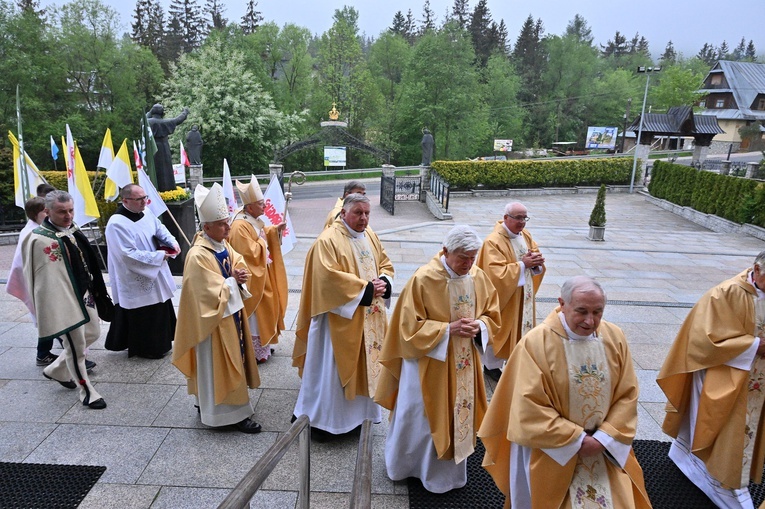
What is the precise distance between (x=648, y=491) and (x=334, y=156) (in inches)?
1017

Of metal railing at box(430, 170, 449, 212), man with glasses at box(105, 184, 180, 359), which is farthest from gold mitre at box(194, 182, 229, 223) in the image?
metal railing at box(430, 170, 449, 212)

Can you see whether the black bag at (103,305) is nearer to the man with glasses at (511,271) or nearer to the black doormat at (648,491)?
the black doormat at (648,491)

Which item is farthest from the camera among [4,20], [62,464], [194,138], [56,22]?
[56,22]

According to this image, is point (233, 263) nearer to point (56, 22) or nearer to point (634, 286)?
point (634, 286)

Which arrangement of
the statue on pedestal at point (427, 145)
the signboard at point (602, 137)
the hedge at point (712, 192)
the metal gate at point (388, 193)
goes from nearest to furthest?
the hedge at point (712, 192)
the metal gate at point (388, 193)
the statue on pedestal at point (427, 145)
the signboard at point (602, 137)

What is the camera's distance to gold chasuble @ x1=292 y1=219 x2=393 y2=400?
13.1ft

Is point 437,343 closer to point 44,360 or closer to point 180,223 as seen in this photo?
point 44,360

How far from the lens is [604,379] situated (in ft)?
8.68

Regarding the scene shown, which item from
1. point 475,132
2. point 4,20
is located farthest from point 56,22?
point 475,132

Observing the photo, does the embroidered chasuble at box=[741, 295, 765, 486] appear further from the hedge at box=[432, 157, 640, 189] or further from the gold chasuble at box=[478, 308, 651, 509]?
the hedge at box=[432, 157, 640, 189]

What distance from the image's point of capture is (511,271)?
15.9 feet

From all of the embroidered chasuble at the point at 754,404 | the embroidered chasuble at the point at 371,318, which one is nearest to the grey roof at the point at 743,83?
the embroidered chasuble at the point at 754,404

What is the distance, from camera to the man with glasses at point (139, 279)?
4965mm

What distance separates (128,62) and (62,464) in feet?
103
